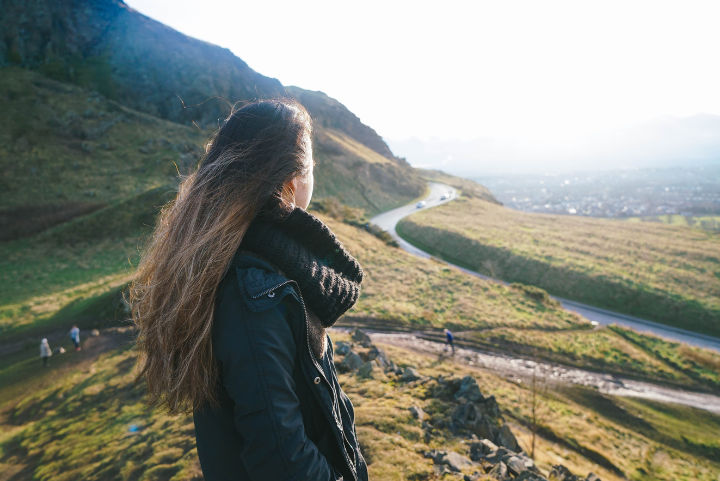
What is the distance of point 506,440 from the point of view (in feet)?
27.8

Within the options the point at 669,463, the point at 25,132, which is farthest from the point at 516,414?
the point at 25,132

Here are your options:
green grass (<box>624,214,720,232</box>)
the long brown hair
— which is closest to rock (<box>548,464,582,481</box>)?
the long brown hair

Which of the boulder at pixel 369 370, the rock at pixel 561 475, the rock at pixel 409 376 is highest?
the boulder at pixel 369 370

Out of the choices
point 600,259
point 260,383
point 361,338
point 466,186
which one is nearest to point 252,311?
point 260,383

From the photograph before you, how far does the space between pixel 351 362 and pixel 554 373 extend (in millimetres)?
13349

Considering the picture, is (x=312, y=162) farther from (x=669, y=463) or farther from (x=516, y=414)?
(x=669, y=463)

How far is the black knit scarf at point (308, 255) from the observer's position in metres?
1.86

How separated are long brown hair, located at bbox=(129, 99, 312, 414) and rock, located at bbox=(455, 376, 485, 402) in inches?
358

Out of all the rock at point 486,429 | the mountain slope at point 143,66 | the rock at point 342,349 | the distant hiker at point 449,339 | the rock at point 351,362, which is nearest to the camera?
the rock at point 486,429

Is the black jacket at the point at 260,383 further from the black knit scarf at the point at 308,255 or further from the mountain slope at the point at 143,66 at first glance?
the mountain slope at the point at 143,66

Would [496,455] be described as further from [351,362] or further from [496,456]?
[351,362]

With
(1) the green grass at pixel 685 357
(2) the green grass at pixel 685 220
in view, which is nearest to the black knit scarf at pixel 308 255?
(1) the green grass at pixel 685 357

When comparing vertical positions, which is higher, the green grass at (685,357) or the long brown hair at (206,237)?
the long brown hair at (206,237)

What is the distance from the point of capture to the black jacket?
1493 mm
